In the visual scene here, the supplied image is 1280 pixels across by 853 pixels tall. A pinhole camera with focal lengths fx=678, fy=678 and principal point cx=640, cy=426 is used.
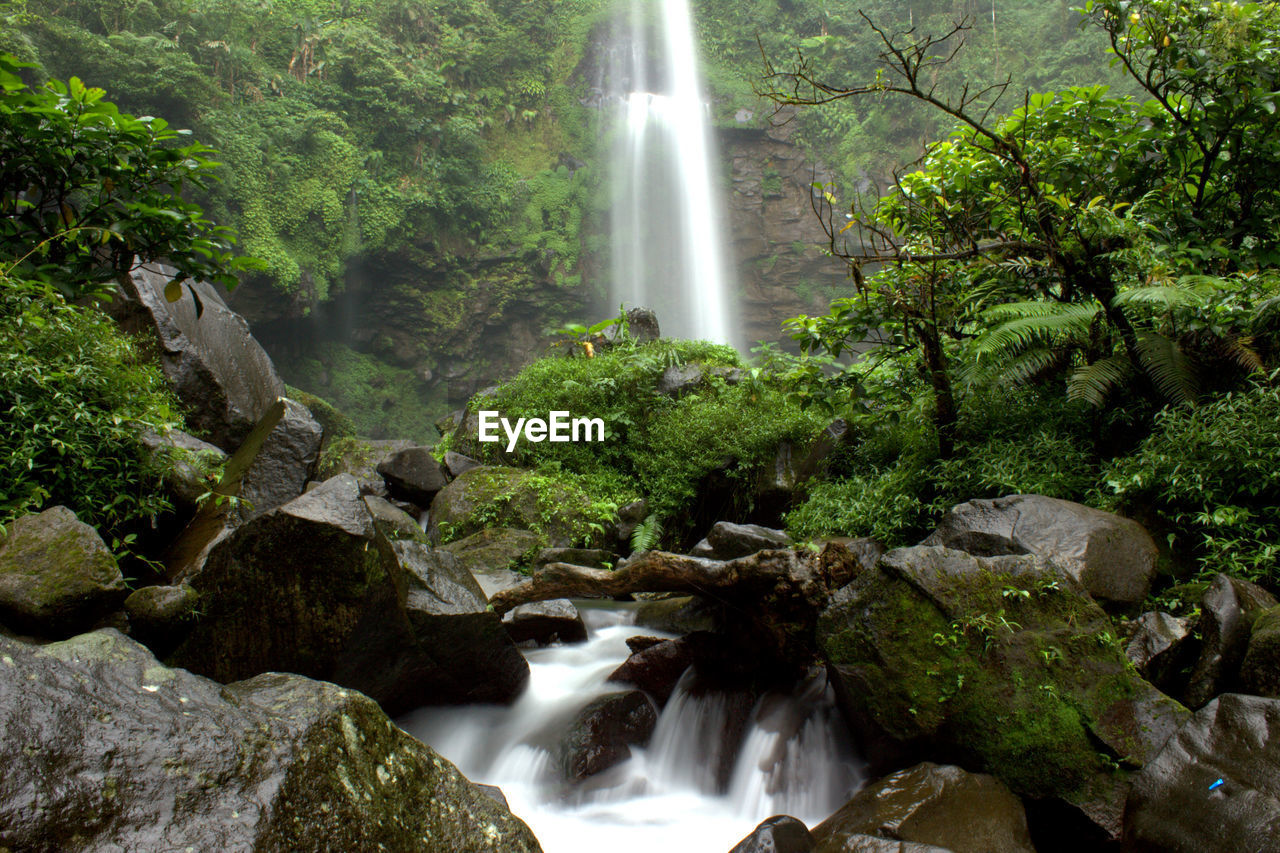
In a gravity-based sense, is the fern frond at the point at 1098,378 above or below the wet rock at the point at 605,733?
above

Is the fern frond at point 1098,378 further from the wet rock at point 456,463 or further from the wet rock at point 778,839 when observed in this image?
the wet rock at point 456,463

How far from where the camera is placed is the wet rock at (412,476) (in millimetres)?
9289

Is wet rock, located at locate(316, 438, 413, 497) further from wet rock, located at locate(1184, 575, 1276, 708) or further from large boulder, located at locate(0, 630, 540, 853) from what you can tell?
wet rock, located at locate(1184, 575, 1276, 708)

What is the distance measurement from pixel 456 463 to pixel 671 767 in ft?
21.6

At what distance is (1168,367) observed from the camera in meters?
4.34

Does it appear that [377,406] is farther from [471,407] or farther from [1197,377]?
[1197,377]

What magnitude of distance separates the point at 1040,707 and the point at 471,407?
362 inches

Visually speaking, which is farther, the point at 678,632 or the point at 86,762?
the point at 678,632

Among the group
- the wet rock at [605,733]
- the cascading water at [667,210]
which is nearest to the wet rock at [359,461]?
the wet rock at [605,733]

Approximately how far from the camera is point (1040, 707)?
289cm

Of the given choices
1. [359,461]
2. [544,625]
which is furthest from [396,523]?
[359,461]

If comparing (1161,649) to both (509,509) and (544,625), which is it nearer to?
(544,625)

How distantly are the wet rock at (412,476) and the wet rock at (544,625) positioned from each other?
15.0 feet

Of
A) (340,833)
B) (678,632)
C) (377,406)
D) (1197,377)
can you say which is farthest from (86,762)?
(377,406)
